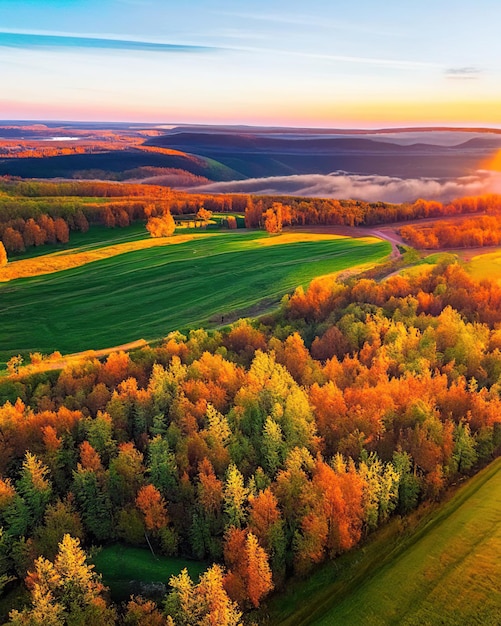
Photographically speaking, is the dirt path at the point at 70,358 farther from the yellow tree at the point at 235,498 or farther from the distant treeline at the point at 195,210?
the distant treeline at the point at 195,210

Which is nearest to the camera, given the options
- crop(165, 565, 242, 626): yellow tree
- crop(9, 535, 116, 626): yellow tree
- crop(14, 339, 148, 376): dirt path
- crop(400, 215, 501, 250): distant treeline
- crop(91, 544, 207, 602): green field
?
crop(165, 565, 242, 626): yellow tree

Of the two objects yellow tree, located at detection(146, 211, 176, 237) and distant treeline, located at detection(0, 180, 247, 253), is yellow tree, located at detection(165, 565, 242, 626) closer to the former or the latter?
distant treeline, located at detection(0, 180, 247, 253)

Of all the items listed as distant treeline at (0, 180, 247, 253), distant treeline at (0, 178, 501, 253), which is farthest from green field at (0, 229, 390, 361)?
distant treeline at (0, 178, 501, 253)

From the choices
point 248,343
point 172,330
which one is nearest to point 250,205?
point 172,330

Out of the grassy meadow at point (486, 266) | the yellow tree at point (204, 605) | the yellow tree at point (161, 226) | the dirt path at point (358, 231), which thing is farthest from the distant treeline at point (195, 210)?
the yellow tree at point (204, 605)

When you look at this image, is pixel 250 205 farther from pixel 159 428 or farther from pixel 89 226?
pixel 159 428

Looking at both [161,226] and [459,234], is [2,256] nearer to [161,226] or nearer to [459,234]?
[161,226]

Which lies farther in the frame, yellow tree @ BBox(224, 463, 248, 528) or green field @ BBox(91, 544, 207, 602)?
yellow tree @ BBox(224, 463, 248, 528)
